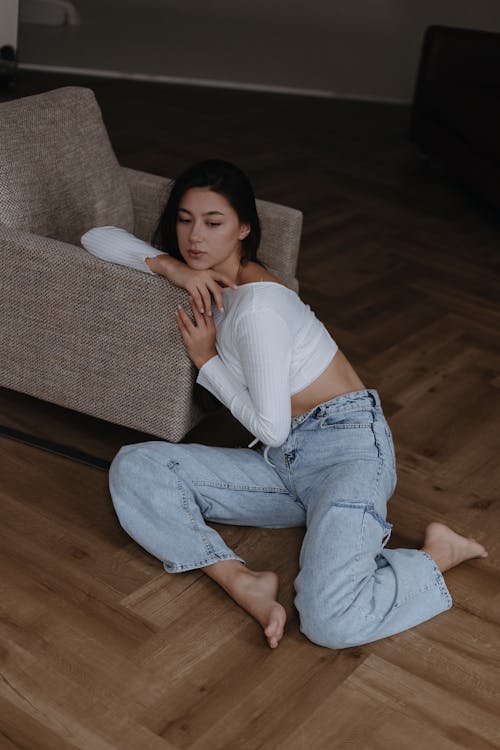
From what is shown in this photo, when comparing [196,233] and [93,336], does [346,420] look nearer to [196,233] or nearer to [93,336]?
[196,233]

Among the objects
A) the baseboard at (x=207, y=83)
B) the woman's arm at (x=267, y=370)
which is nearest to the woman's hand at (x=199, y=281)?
the woman's arm at (x=267, y=370)

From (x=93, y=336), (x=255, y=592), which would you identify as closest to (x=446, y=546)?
(x=255, y=592)

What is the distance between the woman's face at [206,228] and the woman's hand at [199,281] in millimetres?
20

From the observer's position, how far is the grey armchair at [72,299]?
224cm

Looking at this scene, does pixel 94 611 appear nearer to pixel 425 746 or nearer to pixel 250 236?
pixel 425 746

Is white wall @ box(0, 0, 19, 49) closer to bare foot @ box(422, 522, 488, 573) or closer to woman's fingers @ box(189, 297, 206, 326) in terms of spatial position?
woman's fingers @ box(189, 297, 206, 326)

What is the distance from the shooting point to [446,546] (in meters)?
2.14

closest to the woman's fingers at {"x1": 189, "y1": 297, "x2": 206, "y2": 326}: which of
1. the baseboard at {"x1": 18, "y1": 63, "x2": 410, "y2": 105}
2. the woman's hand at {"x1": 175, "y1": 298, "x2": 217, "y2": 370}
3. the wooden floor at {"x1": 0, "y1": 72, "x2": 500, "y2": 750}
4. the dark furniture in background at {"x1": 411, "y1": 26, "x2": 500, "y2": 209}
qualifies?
the woman's hand at {"x1": 175, "y1": 298, "x2": 217, "y2": 370}

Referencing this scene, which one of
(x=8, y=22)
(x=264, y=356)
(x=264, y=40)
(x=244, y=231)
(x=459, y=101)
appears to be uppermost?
(x=244, y=231)

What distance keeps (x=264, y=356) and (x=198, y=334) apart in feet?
0.75

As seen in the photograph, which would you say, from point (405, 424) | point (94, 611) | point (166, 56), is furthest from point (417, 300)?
point (166, 56)

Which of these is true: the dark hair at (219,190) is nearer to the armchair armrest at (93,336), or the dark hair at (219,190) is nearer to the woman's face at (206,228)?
the woman's face at (206,228)

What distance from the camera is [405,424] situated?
9.16ft

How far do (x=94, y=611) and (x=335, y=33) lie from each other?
8393 millimetres
